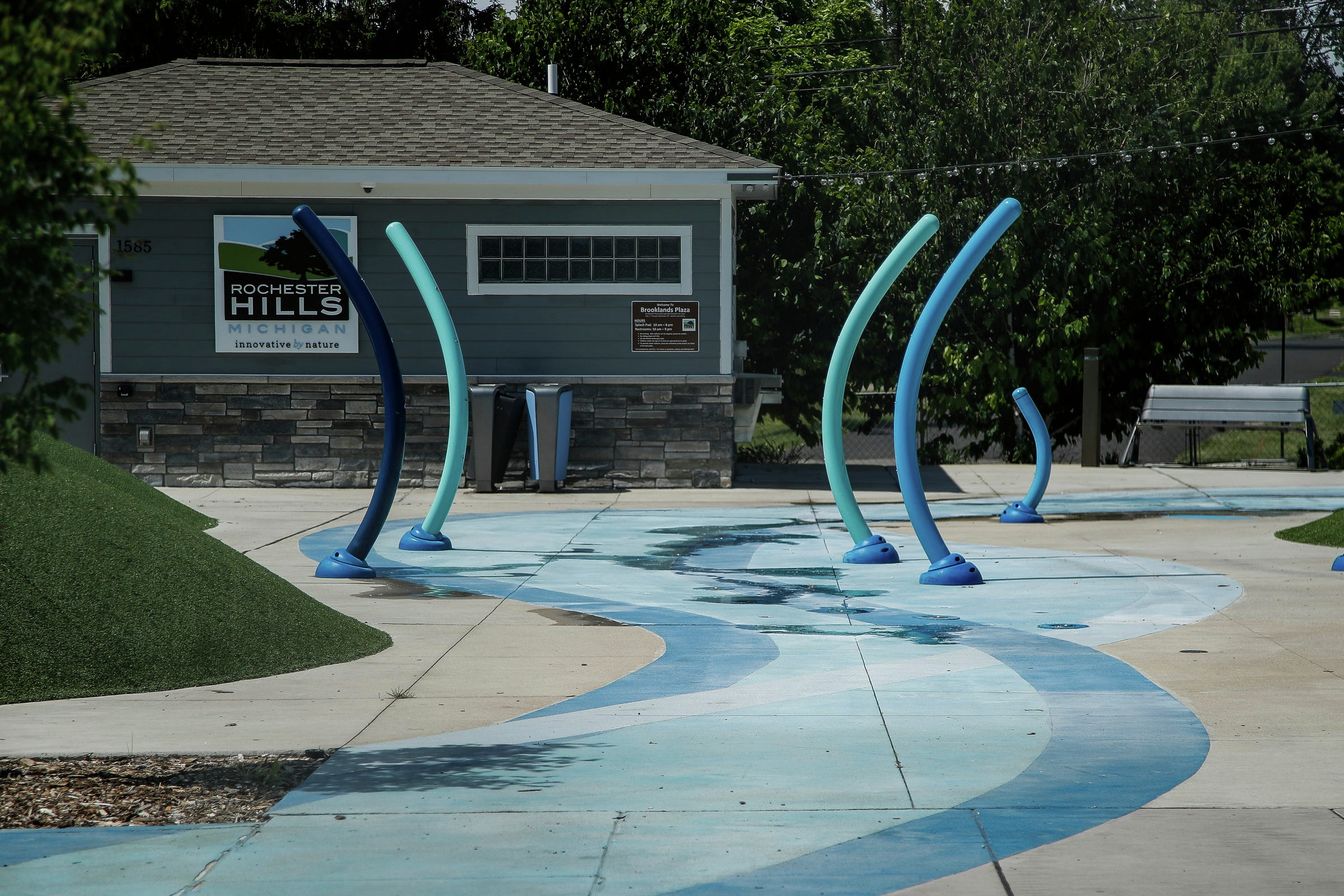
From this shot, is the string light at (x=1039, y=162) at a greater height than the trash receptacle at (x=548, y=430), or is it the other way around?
the string light at (x=1039, y=162)

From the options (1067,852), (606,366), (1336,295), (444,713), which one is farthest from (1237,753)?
(1336,295)

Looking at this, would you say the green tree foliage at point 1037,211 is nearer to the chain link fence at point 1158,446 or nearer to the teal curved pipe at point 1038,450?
the chain link fence at point 1158,446

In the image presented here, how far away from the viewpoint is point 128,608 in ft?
22.2

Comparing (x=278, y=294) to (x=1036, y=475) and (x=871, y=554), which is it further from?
(x=1036, y=475)

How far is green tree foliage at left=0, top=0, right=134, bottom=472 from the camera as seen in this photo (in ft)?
12.4

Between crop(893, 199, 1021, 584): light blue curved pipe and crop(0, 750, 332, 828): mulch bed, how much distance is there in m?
5.33

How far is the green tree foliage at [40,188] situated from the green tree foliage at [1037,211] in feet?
53.0

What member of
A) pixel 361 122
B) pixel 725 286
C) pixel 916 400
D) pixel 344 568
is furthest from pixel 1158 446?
pixel 344 568

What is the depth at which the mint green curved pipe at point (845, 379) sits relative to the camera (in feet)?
32.4

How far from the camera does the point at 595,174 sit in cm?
1578

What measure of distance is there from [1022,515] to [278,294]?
8.73 metres

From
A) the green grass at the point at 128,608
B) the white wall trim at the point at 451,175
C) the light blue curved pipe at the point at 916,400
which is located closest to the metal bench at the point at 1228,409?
the white wall trim at the point at 451,175

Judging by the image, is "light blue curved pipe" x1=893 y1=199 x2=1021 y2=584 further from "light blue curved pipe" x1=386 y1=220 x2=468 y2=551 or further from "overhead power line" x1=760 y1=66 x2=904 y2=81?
"overhead power line" x1=760 y1=66 x2=904 y2=81

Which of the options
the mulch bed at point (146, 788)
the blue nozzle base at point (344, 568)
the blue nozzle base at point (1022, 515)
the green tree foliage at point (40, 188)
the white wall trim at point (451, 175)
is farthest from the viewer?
the white wall trim at point (451, 175)
